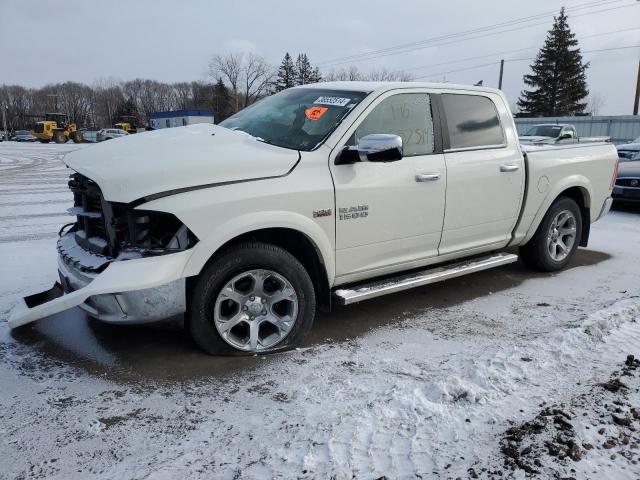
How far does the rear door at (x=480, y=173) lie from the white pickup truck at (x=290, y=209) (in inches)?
0.6

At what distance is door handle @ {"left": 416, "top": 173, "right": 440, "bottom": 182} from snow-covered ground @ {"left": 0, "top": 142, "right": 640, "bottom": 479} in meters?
1.17

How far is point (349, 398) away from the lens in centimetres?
301

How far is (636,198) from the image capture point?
9594mm

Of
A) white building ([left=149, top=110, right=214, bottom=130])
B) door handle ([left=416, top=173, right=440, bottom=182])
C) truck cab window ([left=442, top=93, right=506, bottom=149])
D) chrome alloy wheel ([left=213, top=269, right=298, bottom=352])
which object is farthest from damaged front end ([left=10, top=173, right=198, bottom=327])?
white building ([left=149, top=110, right=214, bottom=130])

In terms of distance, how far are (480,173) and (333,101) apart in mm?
1473

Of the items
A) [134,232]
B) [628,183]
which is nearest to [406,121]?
[134,232]

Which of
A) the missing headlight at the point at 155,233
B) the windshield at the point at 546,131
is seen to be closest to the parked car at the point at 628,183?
the windshield at the point at 546,131

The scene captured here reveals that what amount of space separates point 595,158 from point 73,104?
13351 centimetres

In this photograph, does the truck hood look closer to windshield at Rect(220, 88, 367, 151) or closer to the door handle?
windshield at Rect(220, 88, 367, 151)

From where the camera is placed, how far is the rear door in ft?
14.6

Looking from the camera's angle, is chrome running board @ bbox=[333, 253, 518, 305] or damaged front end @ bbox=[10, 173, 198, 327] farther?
chrome running board @ bbox=[333, 253, 518, 305]

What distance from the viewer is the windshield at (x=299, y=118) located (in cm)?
387

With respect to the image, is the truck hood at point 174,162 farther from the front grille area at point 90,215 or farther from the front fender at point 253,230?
the front fender at point 253,230

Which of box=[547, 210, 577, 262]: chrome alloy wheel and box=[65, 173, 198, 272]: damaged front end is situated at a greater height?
box=[65, 173, 198, 272]: damaged front end
